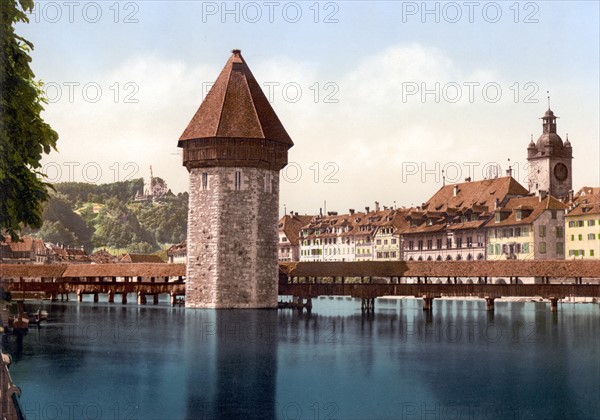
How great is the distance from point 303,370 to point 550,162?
6267 centimetres

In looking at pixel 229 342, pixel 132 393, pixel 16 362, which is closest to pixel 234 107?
pixel 229 342

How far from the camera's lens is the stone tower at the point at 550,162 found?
79812 mm

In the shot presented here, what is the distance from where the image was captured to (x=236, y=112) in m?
46.3

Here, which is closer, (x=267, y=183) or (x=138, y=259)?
(x=267, y=183)

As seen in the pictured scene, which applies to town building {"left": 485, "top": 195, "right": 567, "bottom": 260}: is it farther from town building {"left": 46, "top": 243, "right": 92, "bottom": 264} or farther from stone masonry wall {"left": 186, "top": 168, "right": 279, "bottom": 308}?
town building {"left": 46, "top": 243, "right": 92, "bottom": 264}

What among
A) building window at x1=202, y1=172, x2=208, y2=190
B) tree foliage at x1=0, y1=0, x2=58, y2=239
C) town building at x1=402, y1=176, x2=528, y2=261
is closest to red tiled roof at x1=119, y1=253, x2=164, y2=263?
town building at x1=402, y1=176, x2=528, y2=261

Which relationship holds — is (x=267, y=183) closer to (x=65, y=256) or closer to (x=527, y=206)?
(x=527, y=206)

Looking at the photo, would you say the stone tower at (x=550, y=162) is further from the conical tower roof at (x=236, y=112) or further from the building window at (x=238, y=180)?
the building window at (x=238, y=180)

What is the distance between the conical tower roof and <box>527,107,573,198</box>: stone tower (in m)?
40.6

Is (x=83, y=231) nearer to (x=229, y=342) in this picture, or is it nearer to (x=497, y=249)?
(x=497, y=249)

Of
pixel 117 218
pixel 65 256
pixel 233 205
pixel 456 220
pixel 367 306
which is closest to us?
pixel 233 205

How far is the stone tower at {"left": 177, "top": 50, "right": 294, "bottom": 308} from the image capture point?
4447cm

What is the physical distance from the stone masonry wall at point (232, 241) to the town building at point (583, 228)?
→ 30.6 metres

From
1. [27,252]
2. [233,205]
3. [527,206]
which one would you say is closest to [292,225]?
[27,252]
